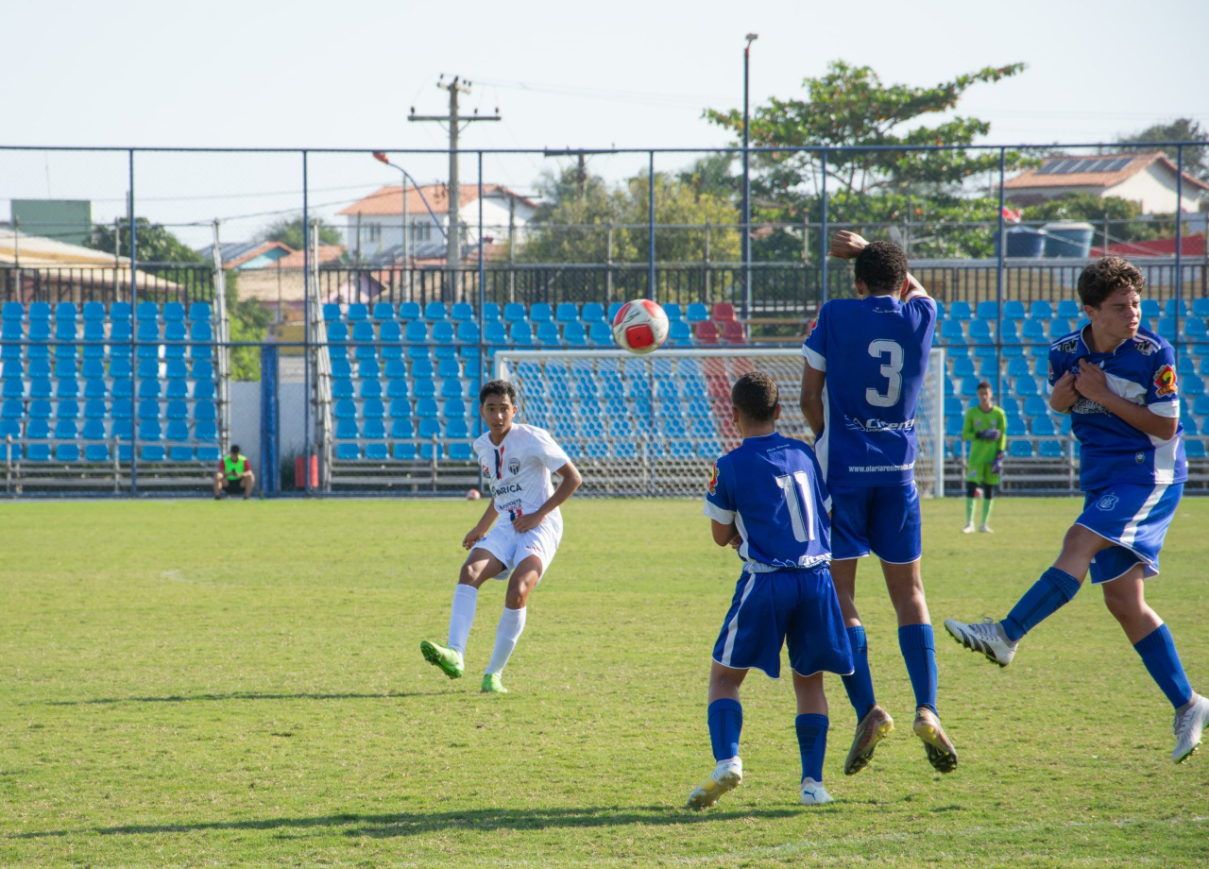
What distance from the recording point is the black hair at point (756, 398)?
4.27m

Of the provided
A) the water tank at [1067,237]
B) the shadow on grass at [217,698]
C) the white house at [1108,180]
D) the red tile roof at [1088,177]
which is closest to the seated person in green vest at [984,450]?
the shadow on grass at [217,698]

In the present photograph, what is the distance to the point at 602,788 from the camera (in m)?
4.47

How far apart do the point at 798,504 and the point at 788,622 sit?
0.42 m

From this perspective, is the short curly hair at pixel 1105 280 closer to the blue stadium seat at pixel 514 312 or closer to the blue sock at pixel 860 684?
the blue sock at pixel 860 684

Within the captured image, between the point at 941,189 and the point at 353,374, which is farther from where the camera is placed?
the point at 941,189

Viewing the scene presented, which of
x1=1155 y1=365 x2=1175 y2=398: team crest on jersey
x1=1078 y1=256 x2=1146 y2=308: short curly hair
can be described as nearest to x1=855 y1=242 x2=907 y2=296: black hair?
x1=1078 y1=256 x2=1146 y2=308: short curly hair

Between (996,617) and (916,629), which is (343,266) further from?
(916,629)

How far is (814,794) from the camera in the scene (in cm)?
424

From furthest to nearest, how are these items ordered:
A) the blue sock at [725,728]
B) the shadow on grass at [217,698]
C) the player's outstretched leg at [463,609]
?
the player's outstretched leg at [463,609] < the shadow on grass at [217,698] < the blue sock at [725,728]

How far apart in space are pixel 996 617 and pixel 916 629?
4058 mm

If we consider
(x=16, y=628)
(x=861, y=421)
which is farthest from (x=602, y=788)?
(x=16, y=628)

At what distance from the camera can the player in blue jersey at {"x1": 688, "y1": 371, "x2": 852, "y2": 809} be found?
4.14 metres

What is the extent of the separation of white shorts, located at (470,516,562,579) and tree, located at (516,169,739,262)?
849 inches

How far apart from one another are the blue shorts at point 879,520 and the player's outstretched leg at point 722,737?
68cm
